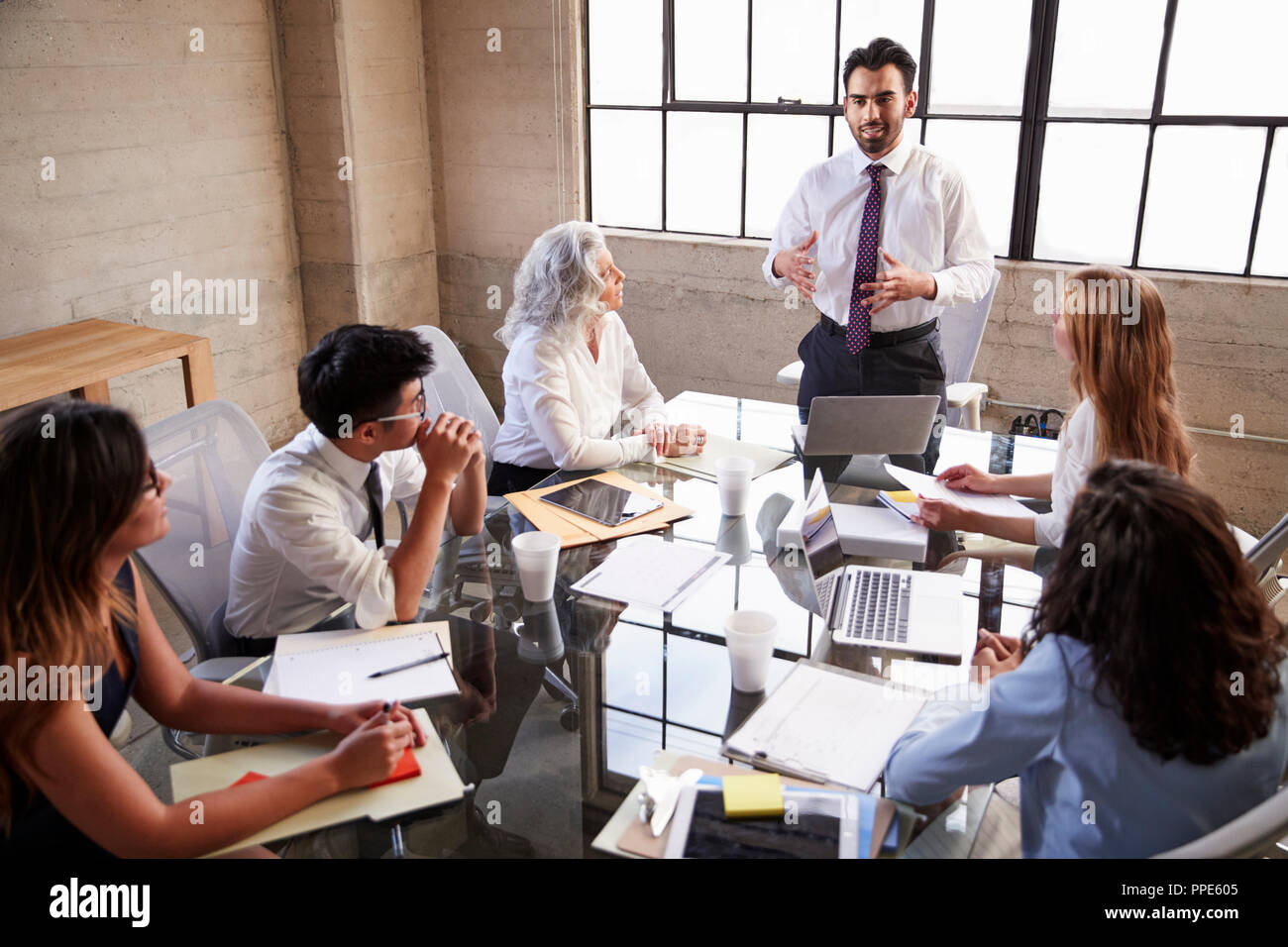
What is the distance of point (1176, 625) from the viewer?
1.26 m

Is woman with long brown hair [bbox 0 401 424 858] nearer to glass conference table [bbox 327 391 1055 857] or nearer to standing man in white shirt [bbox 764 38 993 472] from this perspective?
glass conference table [bbox 327 391 1055 857]

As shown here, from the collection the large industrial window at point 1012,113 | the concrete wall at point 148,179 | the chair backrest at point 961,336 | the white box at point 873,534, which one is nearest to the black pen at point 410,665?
the white box at point 873,534

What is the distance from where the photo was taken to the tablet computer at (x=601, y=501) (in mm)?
2373

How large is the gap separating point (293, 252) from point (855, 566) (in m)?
3.53

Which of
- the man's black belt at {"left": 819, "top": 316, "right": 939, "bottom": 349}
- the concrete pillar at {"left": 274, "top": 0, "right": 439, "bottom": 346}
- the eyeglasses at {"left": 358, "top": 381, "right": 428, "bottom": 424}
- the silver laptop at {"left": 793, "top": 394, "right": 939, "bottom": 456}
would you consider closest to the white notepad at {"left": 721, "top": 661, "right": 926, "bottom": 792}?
the eyeglasses at {"left": 358, "top": 381, "right": 428, "bottom": 424}

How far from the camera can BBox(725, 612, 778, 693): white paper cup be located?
5.50 ft

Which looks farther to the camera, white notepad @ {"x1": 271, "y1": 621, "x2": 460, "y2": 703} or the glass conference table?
white notepad @ {"x1": 271, "y1": 621, "x2": 460, "y2": 703}

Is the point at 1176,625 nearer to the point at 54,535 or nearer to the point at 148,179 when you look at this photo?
the point at 54,535

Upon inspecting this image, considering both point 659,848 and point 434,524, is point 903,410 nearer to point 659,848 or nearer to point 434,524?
point 434,524

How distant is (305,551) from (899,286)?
72.1 inches

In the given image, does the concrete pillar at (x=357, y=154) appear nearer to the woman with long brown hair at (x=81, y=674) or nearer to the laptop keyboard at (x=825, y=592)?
the laptop keyboard at (x=825, y=592)

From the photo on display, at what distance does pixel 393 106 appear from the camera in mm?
4770

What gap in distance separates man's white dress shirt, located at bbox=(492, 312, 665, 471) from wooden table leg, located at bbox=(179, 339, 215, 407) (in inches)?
53.9
